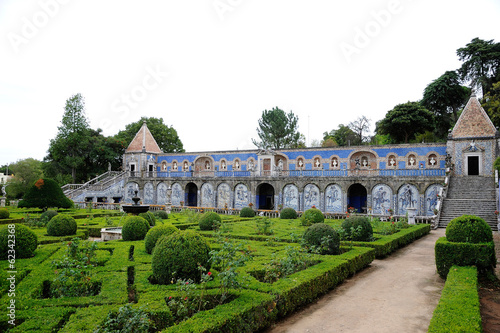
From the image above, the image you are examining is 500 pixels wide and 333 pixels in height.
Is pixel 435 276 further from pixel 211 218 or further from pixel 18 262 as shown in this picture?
pixel 18 262

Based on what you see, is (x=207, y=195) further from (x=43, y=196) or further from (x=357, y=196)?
(x=43, y=196)

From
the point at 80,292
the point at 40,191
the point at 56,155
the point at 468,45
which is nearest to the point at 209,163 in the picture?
the point at 56,155

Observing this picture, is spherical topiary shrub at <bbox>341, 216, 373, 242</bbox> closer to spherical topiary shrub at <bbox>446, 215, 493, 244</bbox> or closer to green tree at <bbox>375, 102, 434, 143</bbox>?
spherical topiary shrub at <bbox>446, 215, 493, 244</bbox>

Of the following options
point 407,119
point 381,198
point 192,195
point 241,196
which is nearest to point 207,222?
point 381,198

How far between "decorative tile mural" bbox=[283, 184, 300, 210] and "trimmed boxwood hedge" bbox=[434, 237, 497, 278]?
21814 millimetres

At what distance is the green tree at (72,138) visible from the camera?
39625 millimetres

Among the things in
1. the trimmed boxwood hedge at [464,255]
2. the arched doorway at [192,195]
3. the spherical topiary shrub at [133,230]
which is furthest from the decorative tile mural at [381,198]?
the spherical topiary shrub at [133,230]

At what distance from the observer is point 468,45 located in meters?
39.7

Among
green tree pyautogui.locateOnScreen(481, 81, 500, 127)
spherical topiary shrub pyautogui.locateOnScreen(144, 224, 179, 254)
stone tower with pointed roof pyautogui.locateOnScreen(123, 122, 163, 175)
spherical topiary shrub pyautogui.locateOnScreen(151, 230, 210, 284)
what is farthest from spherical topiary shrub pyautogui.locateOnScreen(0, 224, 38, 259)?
stone tower with pointed roof pyautogui.locateOnScreen(123, 122, 163, 175)

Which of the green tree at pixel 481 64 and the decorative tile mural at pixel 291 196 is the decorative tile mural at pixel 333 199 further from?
the green tree at pixel 481 64

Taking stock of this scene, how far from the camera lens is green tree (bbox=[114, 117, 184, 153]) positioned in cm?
4758

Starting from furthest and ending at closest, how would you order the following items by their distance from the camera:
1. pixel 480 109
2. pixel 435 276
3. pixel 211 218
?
pixel 480 109, pixel 211 218, pixel 435 276

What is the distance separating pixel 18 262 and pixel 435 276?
35.8ft

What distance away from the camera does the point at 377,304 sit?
726cm
